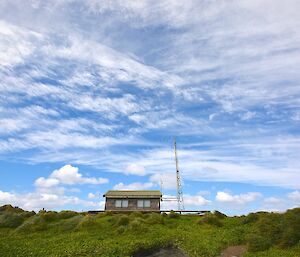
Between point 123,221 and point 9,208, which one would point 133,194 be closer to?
point 9,208

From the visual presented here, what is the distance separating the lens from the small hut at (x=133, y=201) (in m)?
71.5

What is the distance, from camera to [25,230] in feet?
151

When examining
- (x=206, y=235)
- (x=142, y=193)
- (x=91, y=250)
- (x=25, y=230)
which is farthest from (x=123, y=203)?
(x=91, y=250)

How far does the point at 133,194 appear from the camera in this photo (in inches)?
2876

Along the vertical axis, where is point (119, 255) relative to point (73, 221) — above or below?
below

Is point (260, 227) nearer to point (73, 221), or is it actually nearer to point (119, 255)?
point (119, 255)

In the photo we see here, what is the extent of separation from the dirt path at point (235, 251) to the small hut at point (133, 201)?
35773mm

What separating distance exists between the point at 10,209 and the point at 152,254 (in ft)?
126

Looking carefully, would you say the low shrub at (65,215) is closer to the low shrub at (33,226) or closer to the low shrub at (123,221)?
the low shrub at (33,226)

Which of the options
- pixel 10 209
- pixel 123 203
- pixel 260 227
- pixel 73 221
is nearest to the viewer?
pixel 260 227

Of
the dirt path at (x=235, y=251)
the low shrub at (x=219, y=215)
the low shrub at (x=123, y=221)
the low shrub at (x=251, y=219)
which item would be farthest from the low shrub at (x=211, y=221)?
the dirt path at (x=235, y=251)

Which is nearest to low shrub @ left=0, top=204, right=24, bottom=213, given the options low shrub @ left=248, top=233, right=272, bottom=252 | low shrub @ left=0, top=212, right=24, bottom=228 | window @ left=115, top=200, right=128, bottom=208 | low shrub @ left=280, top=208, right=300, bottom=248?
low shrub @ left=0, top=212, right=24, bottom=228

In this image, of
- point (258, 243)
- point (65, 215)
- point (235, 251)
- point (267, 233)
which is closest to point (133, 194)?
point (65, 215)

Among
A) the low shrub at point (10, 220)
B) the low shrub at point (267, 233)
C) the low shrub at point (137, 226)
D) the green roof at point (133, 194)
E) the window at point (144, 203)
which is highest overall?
the green roof at point (133, 194)
